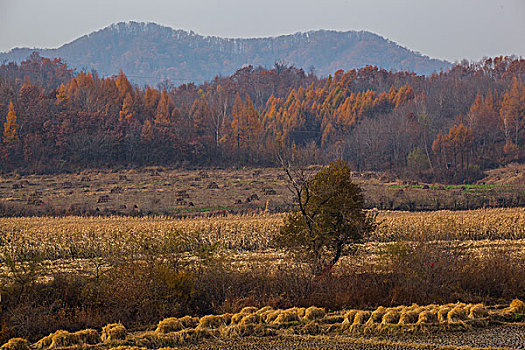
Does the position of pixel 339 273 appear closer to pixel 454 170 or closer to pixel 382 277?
pixel 382 277

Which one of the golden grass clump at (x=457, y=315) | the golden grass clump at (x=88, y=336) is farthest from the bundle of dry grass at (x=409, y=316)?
the golden grass clump at (x=88, y=336)

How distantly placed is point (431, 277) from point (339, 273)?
2.73m

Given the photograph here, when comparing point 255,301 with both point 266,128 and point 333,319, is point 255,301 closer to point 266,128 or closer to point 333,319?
point 333,319

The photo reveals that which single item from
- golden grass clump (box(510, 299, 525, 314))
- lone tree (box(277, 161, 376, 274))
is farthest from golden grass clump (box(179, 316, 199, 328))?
golden grass clump (box(510, 299, 525, 314))

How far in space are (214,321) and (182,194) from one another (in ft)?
103

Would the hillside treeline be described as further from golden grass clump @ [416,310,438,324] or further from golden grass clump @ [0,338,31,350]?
golden grass clump @ [0,338,31,350]

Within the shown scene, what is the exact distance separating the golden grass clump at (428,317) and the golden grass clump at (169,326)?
17.5ft

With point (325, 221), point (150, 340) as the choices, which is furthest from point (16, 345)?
point (325, 221)

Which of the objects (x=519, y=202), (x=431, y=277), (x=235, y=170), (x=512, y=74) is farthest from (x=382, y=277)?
(x=512, y=74)

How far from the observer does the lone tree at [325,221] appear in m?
15.5

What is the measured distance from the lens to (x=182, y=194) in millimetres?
42844

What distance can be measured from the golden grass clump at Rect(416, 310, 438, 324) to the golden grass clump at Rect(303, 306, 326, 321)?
222 cm

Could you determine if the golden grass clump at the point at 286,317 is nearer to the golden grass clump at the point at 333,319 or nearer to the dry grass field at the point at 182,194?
the golden grass clump at the point at 333,319

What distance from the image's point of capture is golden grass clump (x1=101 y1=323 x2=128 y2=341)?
11203 millimetres
